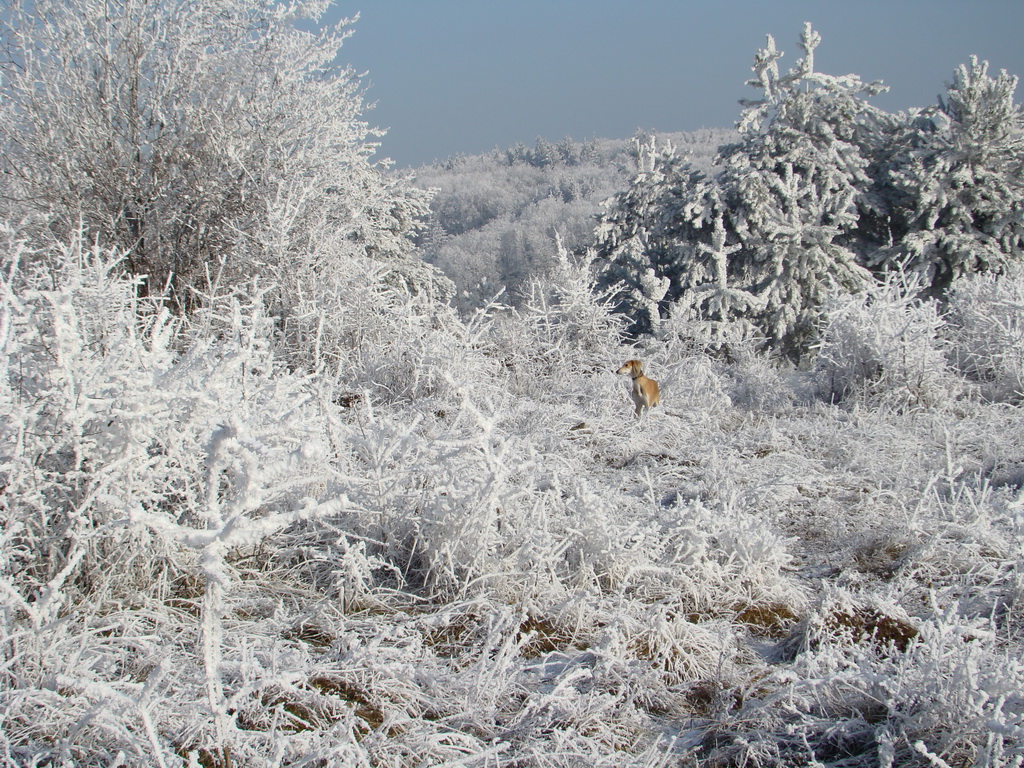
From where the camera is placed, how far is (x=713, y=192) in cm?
1280

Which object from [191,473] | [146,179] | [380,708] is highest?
[146,179]

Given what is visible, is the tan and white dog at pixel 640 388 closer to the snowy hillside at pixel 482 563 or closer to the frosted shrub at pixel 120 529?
the snowy hillside at pixel 482 563

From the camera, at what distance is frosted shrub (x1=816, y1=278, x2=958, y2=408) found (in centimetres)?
549

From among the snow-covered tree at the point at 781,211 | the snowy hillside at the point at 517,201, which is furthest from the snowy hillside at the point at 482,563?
the snowy hillside at the point at 517,201

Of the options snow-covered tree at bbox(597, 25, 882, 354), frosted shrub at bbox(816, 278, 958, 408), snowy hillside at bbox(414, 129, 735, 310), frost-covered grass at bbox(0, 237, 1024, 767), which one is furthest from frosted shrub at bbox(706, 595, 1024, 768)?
snowy hillside at bbox(414, 129, 735, 310)

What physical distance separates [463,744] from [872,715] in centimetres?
114

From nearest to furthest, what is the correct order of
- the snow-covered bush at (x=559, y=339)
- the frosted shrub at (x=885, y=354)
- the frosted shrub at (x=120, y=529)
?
the frosted shrub at (x=120, y=529) → the frosted shrub at (x=885, y=354) → the snow-covered bush at (x=559, y=339)

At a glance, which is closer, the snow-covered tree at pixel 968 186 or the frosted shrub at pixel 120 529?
the frosted shrub at pixel 120 529

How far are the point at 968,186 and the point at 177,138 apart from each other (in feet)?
41.5

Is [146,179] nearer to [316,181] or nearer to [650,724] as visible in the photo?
[316,181]

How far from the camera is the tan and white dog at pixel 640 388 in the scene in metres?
5.07

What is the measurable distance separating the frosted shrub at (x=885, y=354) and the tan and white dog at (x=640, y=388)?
5.55ft

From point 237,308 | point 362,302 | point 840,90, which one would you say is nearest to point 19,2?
point 362,302

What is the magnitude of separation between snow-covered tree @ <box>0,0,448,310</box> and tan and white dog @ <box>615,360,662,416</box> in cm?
337
